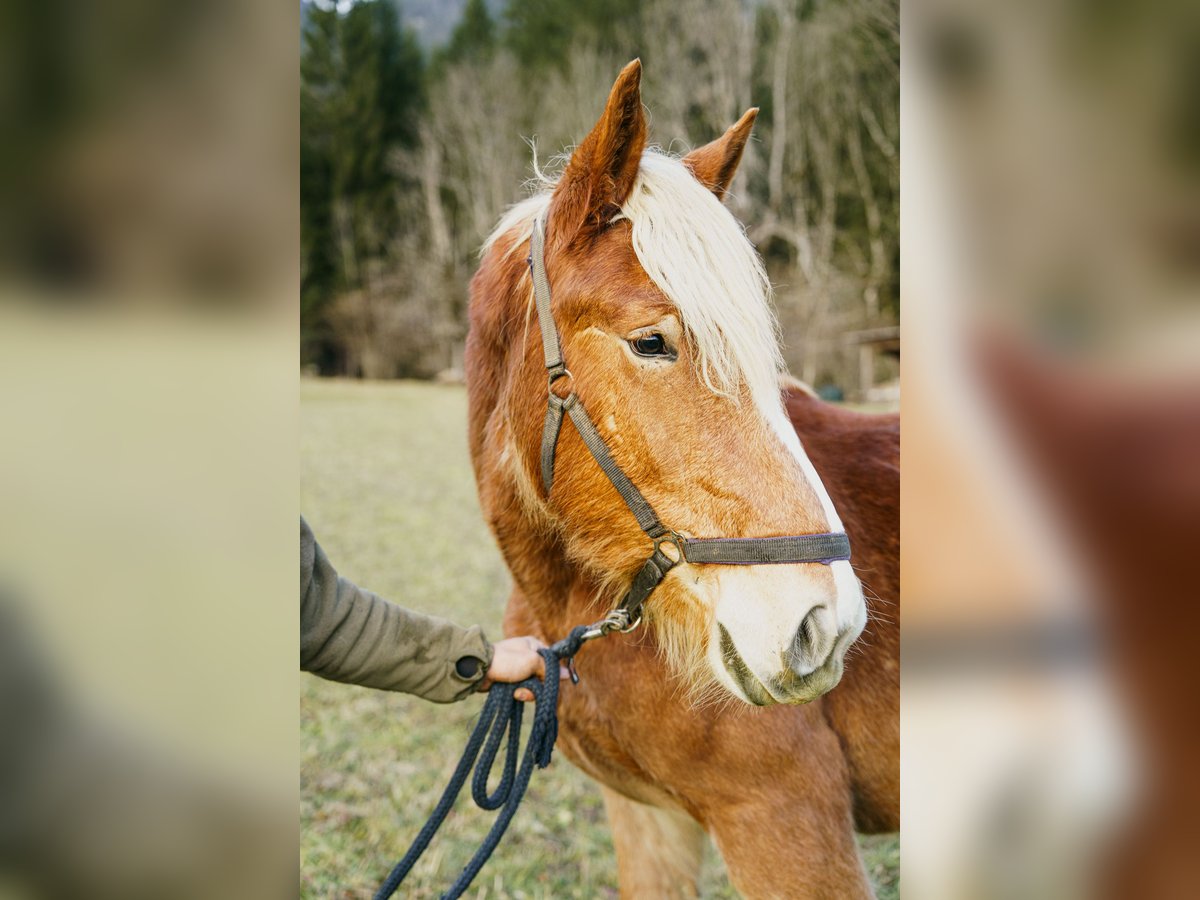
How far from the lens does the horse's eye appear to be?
1.40 m

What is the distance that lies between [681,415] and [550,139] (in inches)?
365

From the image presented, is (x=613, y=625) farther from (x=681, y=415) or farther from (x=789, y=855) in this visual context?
(x=789, y=855)

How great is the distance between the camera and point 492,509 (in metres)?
1.76

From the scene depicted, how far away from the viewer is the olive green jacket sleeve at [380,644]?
1.48 meters

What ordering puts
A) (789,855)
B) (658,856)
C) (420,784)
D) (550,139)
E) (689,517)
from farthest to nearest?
1. (550,139)
2. (420,784)
3. (658,856)
4. (789,855)
5. (689,517)

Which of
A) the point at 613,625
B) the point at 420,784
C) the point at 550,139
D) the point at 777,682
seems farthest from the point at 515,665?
the point at 550,139

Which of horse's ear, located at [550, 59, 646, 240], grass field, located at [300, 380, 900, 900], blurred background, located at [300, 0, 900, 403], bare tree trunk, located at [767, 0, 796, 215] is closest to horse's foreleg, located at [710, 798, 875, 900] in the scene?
grass field, located at [300, 380, 900, 900]

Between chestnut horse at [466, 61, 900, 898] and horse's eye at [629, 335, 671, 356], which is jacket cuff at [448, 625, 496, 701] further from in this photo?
horse's eye at [629, 335, 671, 356]

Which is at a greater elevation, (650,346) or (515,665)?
(650,346)

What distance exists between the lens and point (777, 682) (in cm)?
127

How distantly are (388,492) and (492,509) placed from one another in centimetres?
683

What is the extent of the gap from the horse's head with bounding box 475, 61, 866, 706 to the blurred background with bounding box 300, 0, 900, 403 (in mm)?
5626
